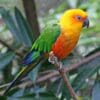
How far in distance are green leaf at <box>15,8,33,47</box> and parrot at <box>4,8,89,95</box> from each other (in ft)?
1.04

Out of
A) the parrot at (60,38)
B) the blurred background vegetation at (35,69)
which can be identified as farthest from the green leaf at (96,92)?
the parrot at (60,38)

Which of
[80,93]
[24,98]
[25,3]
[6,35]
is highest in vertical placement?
[25,3]

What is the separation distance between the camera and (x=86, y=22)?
1690mm

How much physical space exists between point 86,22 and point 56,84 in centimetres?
43

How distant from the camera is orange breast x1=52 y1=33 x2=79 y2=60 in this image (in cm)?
165

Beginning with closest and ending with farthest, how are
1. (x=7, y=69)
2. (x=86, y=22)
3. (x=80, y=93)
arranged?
(x=86, y=22), (x=7, y=69), (x=80, y=93)

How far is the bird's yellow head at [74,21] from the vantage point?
168 cm

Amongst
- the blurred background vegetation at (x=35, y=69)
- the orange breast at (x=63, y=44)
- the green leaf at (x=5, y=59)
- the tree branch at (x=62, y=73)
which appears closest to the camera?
the tree branch at (x=62, y=73)

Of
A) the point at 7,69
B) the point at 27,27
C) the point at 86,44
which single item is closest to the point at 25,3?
the point at 27,27

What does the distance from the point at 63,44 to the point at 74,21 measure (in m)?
0.11

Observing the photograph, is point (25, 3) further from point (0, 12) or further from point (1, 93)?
point (1, 93)

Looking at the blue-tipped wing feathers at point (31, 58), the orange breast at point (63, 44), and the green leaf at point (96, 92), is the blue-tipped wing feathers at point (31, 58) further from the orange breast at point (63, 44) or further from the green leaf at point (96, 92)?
the green leaf at point (96, 92)

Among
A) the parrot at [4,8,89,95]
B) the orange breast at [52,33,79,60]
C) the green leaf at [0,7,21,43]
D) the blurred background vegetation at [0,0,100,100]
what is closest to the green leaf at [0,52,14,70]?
the blurred background vegetation at [0,0,100,100]

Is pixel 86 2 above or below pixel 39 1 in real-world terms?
below
